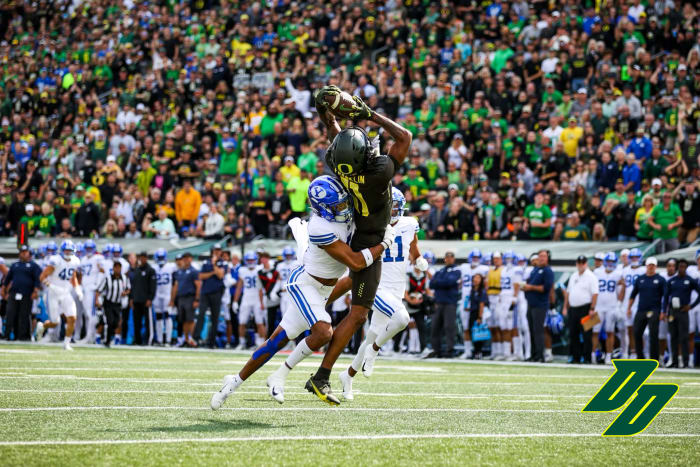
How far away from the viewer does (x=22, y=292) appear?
60.6 feet

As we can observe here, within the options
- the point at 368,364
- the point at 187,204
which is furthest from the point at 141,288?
the point at 368,364

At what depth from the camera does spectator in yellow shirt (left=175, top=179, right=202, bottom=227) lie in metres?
21.2

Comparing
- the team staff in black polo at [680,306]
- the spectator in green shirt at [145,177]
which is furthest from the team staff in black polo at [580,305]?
the spectator in green shirt at [145,177]

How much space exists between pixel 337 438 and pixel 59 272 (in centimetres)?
1172

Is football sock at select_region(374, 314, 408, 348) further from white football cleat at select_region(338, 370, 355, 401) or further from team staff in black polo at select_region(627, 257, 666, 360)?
team staff in black polo at select_region(627, 257, 666, 360)

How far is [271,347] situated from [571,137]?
485 inches

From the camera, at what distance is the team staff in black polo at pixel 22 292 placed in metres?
18.5

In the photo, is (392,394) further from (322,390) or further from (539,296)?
(539,296)

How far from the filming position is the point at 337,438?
5.76m

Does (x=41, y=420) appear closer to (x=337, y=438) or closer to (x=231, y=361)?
(x=337, y=438)

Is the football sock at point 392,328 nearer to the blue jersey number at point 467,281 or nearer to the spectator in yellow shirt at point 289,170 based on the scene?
the blue jersey number at point 467,281

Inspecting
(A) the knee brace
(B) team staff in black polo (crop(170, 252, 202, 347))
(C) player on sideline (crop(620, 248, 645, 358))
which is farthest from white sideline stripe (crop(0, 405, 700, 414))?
(B) team staff in black polo (crop(170, 252, 202, 347))

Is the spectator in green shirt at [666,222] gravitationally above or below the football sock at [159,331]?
above

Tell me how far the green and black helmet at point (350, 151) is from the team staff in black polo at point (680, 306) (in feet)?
29.4
